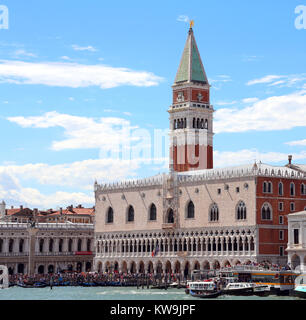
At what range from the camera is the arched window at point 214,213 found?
109925 mm

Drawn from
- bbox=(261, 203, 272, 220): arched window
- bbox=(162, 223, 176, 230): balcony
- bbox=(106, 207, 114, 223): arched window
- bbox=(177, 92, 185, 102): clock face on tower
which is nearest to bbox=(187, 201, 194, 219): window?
bbox=(162, 223, 176, 230): balcony

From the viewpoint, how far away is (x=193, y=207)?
11394 centimetres

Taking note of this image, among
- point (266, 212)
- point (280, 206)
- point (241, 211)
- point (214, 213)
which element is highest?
point (280, 206)

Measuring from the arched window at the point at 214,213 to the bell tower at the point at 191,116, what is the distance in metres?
16.6

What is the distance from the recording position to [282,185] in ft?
351

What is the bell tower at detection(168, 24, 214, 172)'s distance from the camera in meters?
127

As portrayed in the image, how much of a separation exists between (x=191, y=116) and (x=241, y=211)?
24726mm

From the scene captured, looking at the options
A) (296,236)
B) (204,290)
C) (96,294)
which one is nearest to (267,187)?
(296,236)

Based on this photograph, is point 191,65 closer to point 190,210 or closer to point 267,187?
point 190,210
